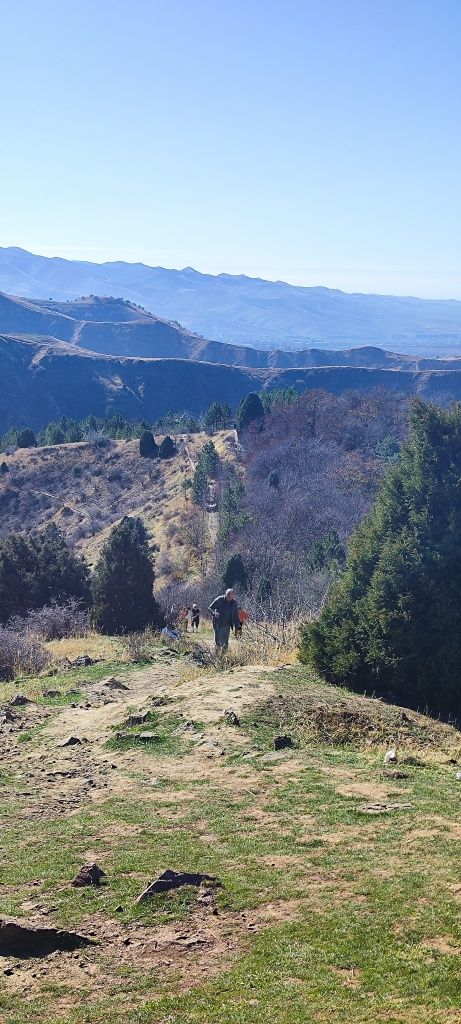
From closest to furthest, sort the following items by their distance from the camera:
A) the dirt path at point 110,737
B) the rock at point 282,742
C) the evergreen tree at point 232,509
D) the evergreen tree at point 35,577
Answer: the dirt path at point 110,737
the rock at point 282,742
the evergreen tree at point 35,577
the evergreen tree at point 232,509

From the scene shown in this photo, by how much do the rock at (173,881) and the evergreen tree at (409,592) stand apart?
19.6ft

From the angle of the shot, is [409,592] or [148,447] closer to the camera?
[409,592]

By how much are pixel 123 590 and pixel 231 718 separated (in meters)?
12.6

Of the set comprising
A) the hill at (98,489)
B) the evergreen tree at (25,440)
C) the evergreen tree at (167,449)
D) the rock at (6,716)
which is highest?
the evergreen tree at (167,449)

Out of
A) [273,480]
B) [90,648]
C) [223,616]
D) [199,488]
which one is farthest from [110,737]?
[199,488]

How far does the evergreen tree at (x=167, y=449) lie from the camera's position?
61.9 m

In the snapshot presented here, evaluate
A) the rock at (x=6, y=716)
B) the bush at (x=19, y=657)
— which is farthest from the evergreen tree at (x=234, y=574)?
the rock at (x=6, y=716)

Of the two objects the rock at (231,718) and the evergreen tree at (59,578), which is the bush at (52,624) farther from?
the rock at (231,718)

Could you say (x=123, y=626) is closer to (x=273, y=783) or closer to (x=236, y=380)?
(x=273, y=783)

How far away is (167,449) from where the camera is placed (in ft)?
205

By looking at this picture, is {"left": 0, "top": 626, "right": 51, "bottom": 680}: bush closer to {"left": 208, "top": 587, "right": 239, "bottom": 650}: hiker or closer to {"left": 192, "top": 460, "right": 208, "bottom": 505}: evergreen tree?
{"left": 208, "top": 587, "right": 239, "bottom": 650}: hiker

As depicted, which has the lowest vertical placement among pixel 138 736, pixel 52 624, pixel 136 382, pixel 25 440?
pixel 52 624

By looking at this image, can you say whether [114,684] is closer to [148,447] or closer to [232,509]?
[232,509]

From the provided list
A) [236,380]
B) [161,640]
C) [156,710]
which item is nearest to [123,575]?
[161,640]
